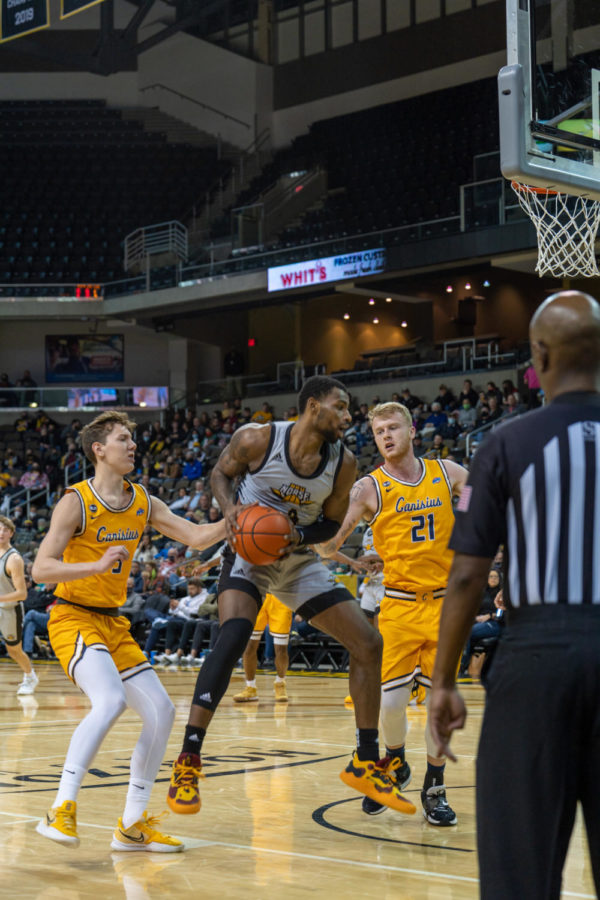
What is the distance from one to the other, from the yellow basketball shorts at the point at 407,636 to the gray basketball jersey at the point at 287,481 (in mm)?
926

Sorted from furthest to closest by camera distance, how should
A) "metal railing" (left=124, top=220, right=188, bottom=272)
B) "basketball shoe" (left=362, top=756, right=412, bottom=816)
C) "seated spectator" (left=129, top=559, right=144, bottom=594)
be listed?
"metal railing" (left=124, top=220, right=188, bottom=272)
"seated spectator" (left=129, top=559, right=144, bottom=594)
"basketball shoe" (left=362, top=756, right=412, bottom=816)

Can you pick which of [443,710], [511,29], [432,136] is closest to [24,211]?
[432,136]

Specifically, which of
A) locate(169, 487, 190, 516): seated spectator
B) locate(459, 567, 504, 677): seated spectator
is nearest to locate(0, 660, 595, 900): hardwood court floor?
locate(459, 567, 504, 677): seated spectator

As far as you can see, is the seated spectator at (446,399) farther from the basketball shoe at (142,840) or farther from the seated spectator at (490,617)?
the basketball shoe at (142,840)

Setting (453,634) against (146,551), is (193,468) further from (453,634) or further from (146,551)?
(453,634)

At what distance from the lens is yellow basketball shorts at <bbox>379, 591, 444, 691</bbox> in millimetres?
5762

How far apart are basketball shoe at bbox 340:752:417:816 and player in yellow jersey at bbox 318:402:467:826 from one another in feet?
1.69

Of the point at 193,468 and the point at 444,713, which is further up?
the point at 193,468

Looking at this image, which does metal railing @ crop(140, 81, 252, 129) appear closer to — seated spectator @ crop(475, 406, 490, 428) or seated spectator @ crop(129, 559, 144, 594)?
seated spectator @ crop(475, 406, 490, 428)

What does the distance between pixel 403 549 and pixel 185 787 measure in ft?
6.18

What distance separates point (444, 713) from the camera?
2641 mm

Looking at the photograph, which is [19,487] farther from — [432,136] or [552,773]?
[552,773]

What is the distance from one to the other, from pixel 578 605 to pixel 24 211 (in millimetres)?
33455

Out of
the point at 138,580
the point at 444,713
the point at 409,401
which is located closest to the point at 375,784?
the point at 444,713
